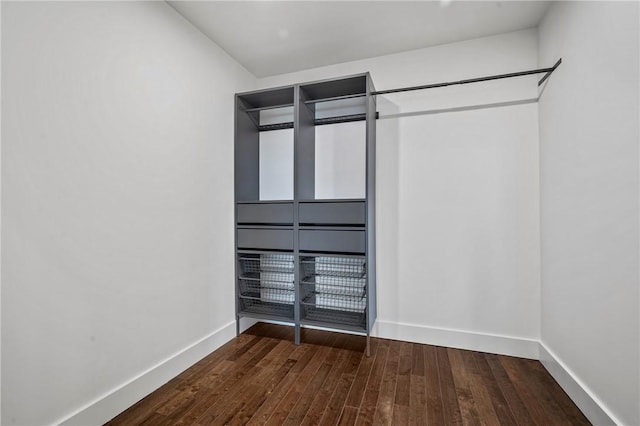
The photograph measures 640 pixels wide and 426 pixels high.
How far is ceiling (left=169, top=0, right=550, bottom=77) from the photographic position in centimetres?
204

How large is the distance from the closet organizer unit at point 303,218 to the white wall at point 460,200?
231 mm

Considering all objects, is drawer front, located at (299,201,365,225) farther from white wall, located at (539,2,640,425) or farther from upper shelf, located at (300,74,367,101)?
white wall, located at (539,2,640,425)

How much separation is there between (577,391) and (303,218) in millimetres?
2072

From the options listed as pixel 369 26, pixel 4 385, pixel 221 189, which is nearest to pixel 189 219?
pixel 221 189

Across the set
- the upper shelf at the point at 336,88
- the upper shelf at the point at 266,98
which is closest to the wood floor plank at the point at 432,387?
the upper shelf at the point at 336,88

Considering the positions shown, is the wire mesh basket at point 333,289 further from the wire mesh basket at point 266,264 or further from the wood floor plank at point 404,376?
the wood floor plank at point 404,376

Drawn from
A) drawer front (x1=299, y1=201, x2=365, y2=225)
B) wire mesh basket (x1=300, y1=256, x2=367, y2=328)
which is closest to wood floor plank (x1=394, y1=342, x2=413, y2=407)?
wire mesh basket (x1=300, y1=256, x2=367, y2=328)

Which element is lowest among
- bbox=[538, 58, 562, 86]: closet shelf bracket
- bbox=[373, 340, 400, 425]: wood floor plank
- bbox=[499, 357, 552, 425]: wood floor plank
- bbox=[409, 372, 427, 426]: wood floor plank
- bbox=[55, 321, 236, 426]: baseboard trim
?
bbox=[373, 340, 400, 425]: wood floor plank

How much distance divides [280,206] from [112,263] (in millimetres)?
1277

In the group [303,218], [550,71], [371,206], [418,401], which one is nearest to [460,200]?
[371,206]

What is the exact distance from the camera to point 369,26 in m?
2.26

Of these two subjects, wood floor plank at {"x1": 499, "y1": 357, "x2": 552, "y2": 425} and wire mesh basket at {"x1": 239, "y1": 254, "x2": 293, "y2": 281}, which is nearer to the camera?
wood floor plank at {"x1": 499, "y1": 357, "x2": 552, "y2": 425}

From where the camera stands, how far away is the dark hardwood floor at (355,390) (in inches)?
64.8

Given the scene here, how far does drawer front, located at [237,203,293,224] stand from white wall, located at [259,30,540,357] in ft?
2.77
